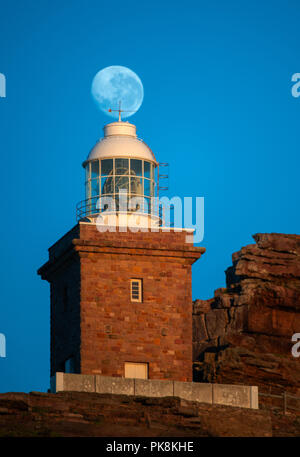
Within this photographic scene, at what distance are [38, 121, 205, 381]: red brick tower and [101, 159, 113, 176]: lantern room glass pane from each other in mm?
38

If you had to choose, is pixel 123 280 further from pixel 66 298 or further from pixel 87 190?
pixel 87 190

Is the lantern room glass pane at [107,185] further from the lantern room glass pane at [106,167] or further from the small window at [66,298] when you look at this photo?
the small window at [66,298]

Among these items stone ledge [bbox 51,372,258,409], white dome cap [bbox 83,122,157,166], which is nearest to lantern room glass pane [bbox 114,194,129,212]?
white dome cap [bbox 83,122,157,166]

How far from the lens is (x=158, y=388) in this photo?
42562 mm

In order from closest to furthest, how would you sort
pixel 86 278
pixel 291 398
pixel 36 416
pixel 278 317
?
pixel 36 416 → pixel 86 278 → pixel 291 398 → pixel 278 317

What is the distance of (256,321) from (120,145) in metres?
12.5

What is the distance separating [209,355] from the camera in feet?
173

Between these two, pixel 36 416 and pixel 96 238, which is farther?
pixel 96 238

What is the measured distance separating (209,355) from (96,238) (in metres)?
8.75

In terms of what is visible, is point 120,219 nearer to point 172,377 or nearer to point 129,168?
point 129,168

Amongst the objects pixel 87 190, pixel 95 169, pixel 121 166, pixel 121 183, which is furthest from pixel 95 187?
pixel 121 166
